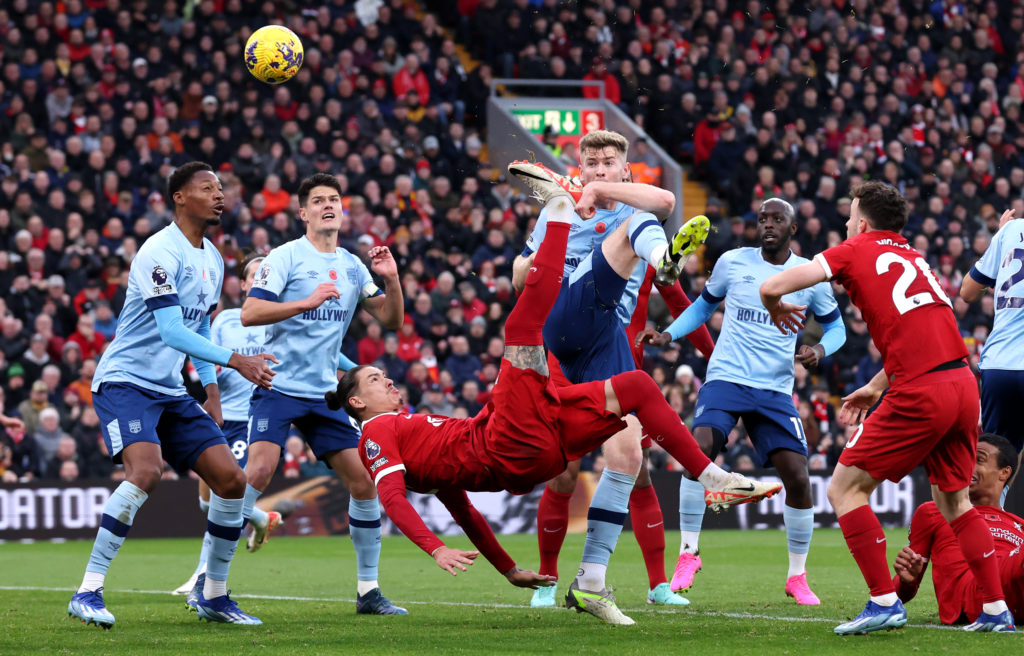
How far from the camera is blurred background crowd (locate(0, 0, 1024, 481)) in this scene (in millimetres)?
16781

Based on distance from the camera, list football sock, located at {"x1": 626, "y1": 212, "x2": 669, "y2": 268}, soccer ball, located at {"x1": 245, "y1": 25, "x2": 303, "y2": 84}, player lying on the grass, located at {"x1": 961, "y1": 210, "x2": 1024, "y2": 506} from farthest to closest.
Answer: soccer ball, located at {"x1": 245, "y1": 25, "x2": 303, "y2": 84}, player lying on the grass, located at {"x1": 961, "y1": 210, "x2": 1024, "y2": 506}, football sock, located at {"x1": 626, "y1": 212, "x2": 669, "y2": 268}

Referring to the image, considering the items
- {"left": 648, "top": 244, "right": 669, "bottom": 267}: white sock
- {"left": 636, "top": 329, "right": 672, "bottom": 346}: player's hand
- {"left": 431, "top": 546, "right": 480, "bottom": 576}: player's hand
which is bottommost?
{"left": 431, "top": 546, "right": 480, "bottom": 576}: player's hand

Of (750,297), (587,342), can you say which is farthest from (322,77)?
(587,342)

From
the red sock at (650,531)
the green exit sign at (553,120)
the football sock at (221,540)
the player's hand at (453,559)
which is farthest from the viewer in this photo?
the green exit sign at (553,120)

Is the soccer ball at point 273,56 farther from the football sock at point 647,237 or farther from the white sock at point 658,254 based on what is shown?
the white sock at point 658,254

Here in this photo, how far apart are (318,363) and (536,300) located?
7.59ft

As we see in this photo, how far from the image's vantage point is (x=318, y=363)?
27.7ft

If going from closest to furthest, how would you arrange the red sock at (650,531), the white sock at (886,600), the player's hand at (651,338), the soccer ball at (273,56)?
the white sock at (886,600)
the red sock at (650,531)
the player's hand at (651,338)
the soccer ball at (273,56)

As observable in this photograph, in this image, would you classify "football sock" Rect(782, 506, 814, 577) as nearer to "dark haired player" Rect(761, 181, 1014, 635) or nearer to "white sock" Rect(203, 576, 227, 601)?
"dark haired player" Rect(761, 181, 1014, 635)

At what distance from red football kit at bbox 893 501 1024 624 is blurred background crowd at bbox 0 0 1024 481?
9832mm

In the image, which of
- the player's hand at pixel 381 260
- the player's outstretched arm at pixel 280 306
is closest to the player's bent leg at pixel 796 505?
the player's hand at pixel 381 260

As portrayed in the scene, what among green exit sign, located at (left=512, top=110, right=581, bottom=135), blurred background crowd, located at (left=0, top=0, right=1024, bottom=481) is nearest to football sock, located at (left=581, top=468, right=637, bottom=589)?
blurred background crowd, located at (left=0, top=0, right=1024, bottom=481)

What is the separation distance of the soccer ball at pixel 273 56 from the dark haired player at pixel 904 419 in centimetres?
624

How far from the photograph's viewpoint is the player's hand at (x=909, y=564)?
6.93 meters
